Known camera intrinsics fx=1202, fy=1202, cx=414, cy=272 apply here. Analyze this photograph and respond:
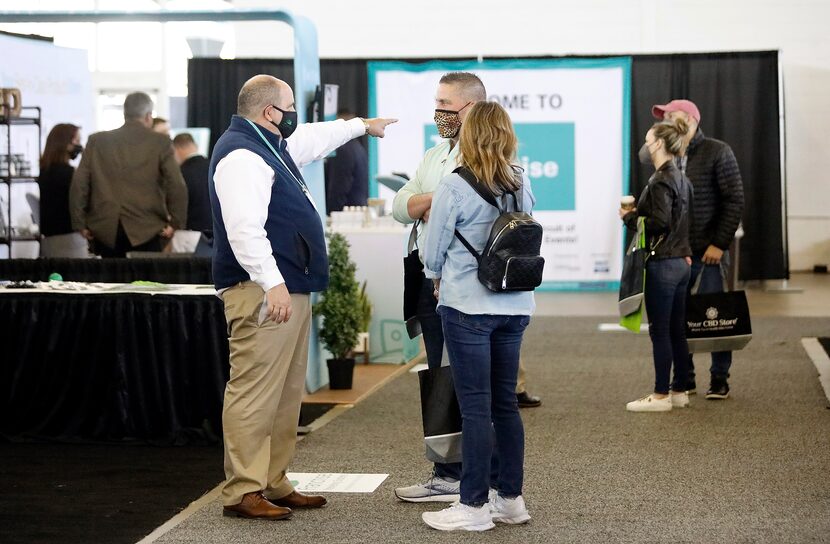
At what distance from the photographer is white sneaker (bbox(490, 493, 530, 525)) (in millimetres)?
3557

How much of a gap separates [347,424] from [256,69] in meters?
7.87

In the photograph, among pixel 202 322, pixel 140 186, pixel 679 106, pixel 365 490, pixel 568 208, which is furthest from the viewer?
pixel 568 208

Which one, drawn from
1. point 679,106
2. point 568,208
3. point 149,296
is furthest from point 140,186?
point 568,208

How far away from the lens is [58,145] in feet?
24.6

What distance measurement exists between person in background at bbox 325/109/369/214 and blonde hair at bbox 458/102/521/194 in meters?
5.79

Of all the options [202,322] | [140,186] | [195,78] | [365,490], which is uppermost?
[195,78]

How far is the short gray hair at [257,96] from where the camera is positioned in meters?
3.68

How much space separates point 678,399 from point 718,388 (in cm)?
33

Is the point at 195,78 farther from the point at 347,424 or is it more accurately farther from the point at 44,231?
the point at 347,424

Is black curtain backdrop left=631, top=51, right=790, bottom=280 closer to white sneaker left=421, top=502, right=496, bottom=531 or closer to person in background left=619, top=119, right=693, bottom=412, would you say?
person in background left=619, top=119, right=693, bottom=412

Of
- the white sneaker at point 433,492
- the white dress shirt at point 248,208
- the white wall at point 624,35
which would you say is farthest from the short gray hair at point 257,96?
the white wall at point 624,35

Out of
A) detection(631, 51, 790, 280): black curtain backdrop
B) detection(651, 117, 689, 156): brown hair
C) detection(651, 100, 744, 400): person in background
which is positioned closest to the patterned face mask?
detection(651, 117, 689, 156): brown hair

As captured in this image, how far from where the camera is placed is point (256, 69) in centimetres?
1255

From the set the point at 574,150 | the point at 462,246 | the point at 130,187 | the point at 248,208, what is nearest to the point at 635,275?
the point at 462,246
